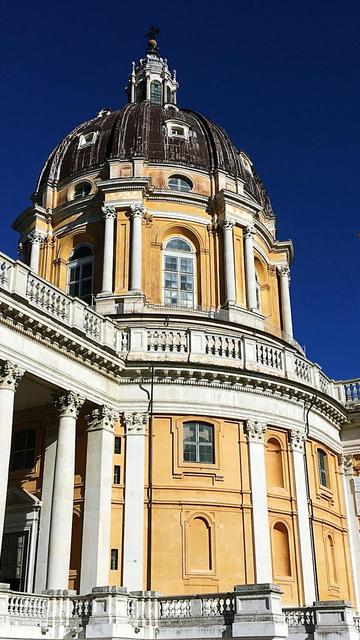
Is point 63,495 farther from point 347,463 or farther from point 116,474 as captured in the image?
point 347,463

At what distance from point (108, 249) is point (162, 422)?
9304 millimetres

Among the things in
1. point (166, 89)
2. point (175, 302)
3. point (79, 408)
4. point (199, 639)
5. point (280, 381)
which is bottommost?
point (199, 639)

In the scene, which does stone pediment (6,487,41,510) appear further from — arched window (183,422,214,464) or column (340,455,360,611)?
column (340,455,360,611)

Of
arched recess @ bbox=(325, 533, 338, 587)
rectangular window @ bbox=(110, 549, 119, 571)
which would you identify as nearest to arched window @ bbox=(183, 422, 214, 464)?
rectangular window @ bbox=(110, 549, 119, 571)

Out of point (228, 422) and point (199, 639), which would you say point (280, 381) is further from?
point (199, 639)

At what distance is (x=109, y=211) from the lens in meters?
31.8

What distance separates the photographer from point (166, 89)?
41906 millimetres

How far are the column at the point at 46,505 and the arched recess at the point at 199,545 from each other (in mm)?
4140

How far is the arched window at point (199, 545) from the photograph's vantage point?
2303cm

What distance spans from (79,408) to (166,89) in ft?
79.4

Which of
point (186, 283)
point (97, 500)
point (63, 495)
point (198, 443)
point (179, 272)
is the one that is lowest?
point (63, 495)

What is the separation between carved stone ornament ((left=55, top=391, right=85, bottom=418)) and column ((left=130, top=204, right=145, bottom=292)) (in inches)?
339

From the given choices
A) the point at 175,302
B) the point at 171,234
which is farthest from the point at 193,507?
the point at 171,234

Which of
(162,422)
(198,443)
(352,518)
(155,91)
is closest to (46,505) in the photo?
(162,422)
